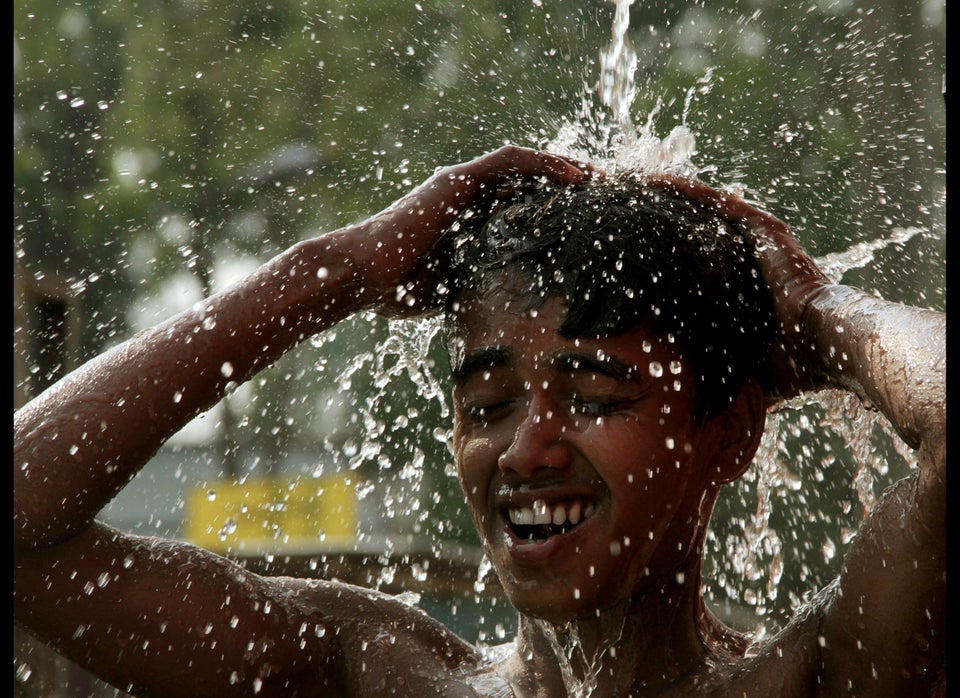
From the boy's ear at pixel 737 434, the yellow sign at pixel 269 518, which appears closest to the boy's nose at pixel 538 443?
the boy's ear at pixel 737 434

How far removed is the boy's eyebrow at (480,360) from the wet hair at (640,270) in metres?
0.12

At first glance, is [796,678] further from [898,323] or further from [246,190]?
[246,190]

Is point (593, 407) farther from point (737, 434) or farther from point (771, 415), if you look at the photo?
point (771, 415)

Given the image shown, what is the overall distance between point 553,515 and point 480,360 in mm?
339

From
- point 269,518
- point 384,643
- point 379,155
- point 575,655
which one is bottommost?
point 269,518

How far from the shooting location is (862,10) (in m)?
6.46

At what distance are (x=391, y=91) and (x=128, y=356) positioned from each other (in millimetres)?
5430

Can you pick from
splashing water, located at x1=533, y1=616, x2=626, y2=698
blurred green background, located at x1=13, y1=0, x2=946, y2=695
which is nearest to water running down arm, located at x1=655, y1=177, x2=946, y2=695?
splashing water, located at x1=533, y1=616, x2=626, y2=698

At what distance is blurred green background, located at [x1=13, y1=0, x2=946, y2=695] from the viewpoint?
590cm

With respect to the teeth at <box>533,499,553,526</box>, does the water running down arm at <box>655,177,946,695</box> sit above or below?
above

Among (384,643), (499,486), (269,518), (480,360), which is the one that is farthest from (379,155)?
(499,486)

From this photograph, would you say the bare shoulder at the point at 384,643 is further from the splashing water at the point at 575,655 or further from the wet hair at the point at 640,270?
the wet hair at the point at 640,270

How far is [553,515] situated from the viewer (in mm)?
2217

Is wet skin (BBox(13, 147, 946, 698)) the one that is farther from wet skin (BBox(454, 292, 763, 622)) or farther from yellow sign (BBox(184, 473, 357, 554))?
yellow sign (BBox(184, 473, 357, 554))
